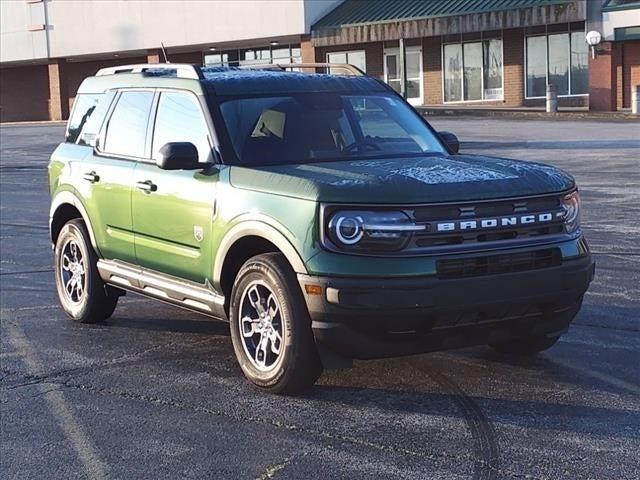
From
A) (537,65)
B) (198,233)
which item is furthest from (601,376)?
(537,65)

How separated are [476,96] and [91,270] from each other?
111ft

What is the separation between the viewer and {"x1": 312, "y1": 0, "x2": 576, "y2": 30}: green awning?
35.1 meters

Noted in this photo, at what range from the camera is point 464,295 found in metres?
5.36

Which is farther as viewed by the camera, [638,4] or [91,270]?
[638,4]

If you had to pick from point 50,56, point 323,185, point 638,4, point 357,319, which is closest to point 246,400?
point 357,319

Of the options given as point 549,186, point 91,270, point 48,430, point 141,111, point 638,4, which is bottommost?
point 48,430

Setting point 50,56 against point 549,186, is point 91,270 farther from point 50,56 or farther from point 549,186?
point 50,56

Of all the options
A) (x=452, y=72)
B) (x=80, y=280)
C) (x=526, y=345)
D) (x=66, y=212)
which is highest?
(x=452, y=72)

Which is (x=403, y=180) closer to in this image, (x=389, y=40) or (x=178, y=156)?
(x=178, y=156)

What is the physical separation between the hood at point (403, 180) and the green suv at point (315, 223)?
0.04 ft

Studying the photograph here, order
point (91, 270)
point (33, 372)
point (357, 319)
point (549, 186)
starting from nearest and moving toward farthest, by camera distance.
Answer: point (357, 319) → point (549, 186) → point (33, 372) → point (91, 270)

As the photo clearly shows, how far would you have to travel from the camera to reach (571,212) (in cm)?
593

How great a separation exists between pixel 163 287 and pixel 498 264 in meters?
2.56

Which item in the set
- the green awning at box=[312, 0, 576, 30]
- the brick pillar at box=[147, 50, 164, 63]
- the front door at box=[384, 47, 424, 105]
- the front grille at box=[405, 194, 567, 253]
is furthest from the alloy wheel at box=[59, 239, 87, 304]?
the brick pillar at box=[147, 50, 164, 63]
